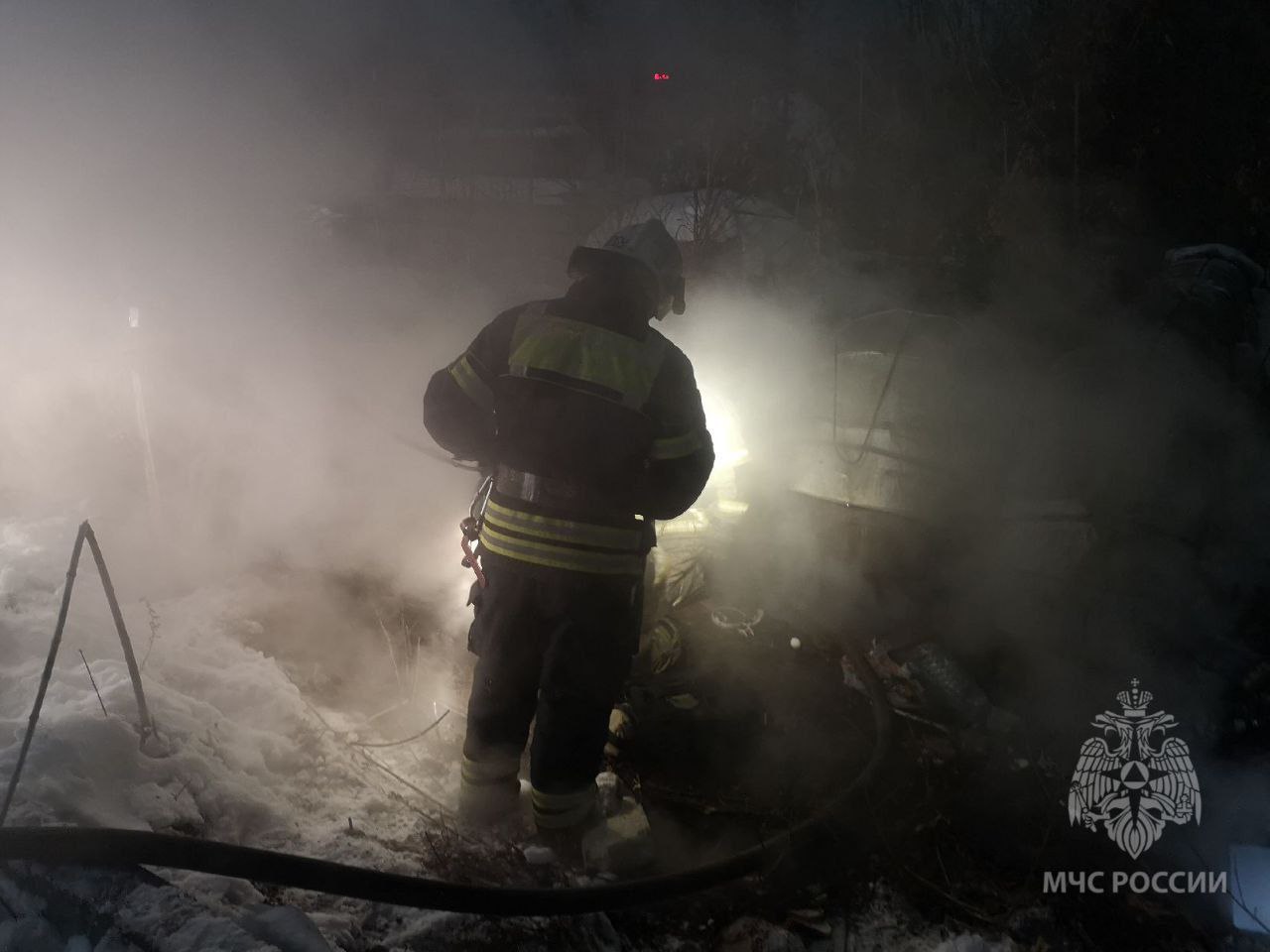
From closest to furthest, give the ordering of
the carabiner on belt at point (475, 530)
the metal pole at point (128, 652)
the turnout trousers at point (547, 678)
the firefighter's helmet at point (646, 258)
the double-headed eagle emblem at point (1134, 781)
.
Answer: the metal pole at point (128, 652)
the turnout trousers at point (547, 678)
the firefighter's helmet at point (646, 258)
the carabiner on belt at point (475, 530)
the double-headed eagle emblem at point (1134, 781)

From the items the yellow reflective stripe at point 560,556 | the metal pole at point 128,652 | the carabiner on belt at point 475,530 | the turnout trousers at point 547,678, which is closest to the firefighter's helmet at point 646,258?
the carabiner on belt at point 475,530

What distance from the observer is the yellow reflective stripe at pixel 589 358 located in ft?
9.01

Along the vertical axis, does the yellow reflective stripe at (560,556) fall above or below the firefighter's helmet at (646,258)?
below

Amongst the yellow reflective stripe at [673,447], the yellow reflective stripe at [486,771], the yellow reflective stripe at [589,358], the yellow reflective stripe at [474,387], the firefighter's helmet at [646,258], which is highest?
the firefighter's helmet at [646,258]

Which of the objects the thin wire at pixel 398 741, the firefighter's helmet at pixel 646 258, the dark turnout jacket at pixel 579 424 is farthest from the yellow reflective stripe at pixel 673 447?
the thin wire at pixel 398 741

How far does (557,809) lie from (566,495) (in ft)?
4.35

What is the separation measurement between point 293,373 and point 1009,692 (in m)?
8.03

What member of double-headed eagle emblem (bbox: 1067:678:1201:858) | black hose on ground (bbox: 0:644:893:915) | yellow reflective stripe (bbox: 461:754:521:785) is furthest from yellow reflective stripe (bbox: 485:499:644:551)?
double-headed eagle emblem (bbox: 1067:678:1201:858)

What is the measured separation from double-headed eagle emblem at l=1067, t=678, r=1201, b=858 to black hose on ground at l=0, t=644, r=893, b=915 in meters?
2.13

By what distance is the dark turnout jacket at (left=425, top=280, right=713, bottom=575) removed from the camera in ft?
9.06

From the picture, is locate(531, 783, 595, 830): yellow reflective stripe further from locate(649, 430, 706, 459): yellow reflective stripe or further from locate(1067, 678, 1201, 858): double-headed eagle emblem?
locate(1067, 678, 1201, 858): double-headed eagle emblem

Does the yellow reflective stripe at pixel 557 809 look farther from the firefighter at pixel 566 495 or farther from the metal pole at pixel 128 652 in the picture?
the metal pole at pixel 128 652

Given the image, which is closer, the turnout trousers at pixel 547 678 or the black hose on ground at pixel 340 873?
the black hose on ground at pixel 340 873

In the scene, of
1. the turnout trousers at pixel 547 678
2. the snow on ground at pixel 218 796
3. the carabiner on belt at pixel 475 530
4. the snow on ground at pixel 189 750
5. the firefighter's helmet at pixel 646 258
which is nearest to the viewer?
the snow on ground at pixel 218 796
